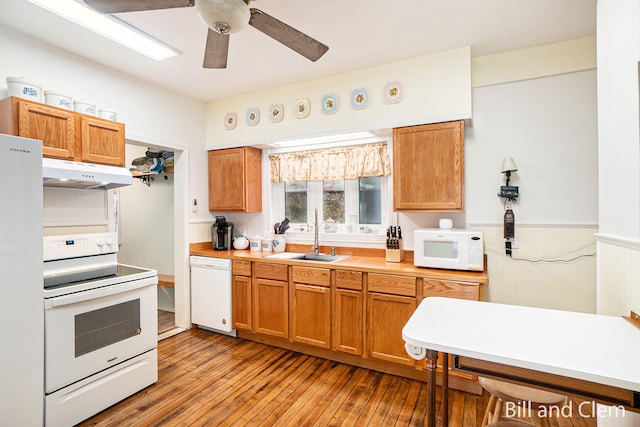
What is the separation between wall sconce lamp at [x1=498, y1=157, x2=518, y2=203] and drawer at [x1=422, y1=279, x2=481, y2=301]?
33.8 inches

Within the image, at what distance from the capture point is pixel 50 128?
83.7 inches

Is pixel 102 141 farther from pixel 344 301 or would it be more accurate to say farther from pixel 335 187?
pixel 344 301

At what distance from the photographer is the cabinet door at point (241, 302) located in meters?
3.16

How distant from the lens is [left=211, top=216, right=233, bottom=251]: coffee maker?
371 cm

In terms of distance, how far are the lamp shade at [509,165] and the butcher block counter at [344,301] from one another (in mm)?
862

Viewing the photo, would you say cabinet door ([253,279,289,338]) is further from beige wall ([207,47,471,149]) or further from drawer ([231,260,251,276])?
beige wall ([207,47,471,149])

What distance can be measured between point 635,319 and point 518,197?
4.65ft

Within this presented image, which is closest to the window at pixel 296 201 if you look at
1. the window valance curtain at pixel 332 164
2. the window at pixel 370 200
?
the window valance curtain at pixel 332 164

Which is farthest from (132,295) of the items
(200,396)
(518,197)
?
(518,197)

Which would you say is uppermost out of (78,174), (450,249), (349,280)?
(78,174)

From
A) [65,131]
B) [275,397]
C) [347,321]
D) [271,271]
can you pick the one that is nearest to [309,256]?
[271,271]

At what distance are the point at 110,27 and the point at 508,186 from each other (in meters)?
3.36

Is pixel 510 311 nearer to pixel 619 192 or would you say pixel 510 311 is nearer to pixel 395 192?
pixel 619 192

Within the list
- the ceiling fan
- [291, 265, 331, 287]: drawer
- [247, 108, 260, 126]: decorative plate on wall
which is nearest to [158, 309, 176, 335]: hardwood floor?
[291, 265, 331, 287]: drawer
